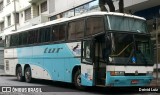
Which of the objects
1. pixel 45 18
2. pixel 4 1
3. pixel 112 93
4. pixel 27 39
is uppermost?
pixel 4 1

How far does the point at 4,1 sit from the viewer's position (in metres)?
55.4

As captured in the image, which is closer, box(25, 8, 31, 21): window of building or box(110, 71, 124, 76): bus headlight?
box(110, 71, 124, 76): bus headlight

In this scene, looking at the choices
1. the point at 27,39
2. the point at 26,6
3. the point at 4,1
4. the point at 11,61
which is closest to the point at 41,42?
the point at 27,39

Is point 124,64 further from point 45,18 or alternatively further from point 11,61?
point 45,18

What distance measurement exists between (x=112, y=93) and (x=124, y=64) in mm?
1787

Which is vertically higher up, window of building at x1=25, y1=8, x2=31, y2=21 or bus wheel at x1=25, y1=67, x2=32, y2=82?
window of building at x1=25, y1=8, x2=31, y2=21

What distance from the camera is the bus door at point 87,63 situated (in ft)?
47.7

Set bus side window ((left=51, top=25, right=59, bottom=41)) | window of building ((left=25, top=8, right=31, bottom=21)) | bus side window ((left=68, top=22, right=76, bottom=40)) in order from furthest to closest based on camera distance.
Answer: window of building ((left=25, top=8, right=31, bottom=21)) → bus side window ((left=51, top=25, right=59, bottom=41)) → bus side window ((left=68, top=22, right=76, bottom=40))

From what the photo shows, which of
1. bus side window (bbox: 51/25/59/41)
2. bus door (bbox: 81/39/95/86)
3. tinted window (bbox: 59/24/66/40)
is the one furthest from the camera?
bus side window (bbox: 51/25/59/41)

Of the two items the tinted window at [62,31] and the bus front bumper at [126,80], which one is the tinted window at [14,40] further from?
the bus front bumper at [126,80]

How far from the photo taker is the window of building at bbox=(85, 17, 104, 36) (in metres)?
14.5

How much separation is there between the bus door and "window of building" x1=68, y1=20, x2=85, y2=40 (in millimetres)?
779

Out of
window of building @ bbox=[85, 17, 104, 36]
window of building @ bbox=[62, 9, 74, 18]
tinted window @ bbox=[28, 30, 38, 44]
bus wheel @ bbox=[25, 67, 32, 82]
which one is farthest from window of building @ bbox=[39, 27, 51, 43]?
window of building @ bbox=[62, 9, 74, 18]

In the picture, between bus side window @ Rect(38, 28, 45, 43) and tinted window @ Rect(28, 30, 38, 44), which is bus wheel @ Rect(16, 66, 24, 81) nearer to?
tinted window @ Rect(28, 30, 38, 44)
